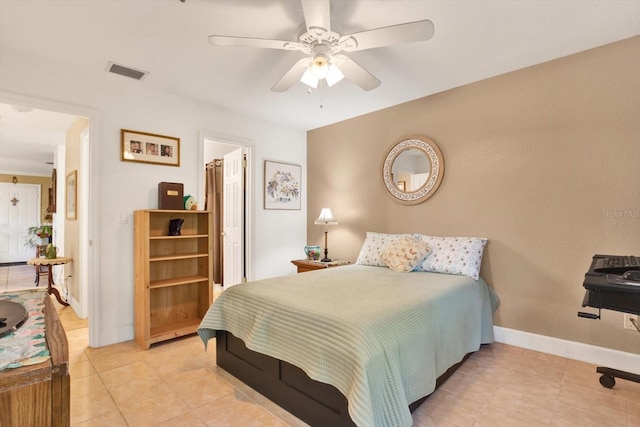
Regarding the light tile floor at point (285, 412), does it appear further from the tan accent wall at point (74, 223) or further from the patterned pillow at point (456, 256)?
the tan accent wall at point (74, 223)

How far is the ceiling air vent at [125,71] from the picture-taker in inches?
107

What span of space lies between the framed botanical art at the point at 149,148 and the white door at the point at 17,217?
7.66 meters

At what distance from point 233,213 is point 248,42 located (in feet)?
9.61

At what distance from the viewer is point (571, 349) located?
2.54 m

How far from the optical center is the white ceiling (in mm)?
1972

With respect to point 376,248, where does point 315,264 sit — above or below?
below

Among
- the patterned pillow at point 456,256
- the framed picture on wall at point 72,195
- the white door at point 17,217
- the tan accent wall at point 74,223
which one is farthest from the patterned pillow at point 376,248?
the white door at point 17,217

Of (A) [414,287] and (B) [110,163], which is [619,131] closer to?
(A) [414,287]

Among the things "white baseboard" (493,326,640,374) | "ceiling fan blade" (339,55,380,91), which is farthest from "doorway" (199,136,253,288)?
"white baseboard" (493,326,640,374)

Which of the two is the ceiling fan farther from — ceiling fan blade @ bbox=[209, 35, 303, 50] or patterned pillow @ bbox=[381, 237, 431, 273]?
patterned pillow @ bbox=[381, 237, 431, 273]

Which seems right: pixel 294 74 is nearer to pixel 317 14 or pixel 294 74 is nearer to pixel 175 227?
pixel 317 14

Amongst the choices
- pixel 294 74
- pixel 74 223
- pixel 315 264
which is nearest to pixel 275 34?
pixel 294 74

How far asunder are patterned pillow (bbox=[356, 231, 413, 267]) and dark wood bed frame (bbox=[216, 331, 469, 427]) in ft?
4.10

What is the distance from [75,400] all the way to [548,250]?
3.71 metres
